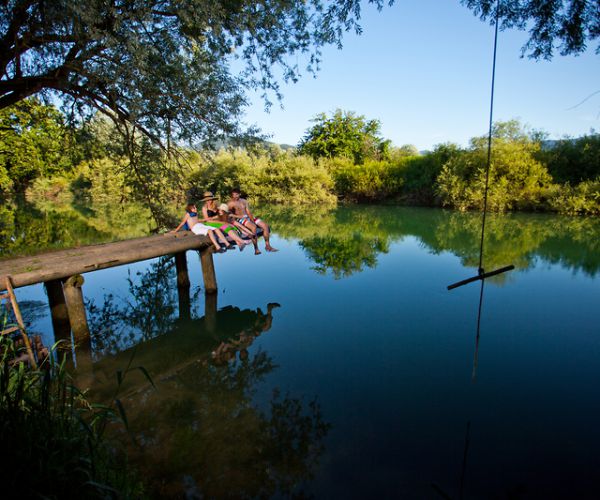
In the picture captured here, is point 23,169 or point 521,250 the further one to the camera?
point 23,169

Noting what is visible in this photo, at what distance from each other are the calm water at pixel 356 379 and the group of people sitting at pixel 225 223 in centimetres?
122

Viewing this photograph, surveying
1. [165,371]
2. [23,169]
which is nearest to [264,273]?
[165,371]

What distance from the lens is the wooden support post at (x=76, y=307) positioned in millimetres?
5324

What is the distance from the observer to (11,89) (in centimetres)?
604

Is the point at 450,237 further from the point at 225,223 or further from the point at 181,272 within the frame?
the point at 181,272

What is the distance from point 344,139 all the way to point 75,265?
3798cm

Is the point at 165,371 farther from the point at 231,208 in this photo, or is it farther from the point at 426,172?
the point at 426,172

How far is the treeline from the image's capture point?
27.3ft

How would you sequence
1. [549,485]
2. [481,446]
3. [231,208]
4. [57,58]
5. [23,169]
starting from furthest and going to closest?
[23,169], [231,208], [57,58], [481,446], [549,485]

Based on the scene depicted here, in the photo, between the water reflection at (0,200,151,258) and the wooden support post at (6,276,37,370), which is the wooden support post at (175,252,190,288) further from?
the water reflection at (0,200,151,258)

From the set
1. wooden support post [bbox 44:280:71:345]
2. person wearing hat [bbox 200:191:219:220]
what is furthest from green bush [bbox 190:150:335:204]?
wooden support post [bbox 44:280:71:345]

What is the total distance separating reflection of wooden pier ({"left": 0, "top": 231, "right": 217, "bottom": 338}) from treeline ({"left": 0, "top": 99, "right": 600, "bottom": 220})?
74.0 inches

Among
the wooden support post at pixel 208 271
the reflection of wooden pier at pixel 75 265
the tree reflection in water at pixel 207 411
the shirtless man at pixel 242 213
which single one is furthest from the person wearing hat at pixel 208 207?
the tree reflection in water at pixel 207 411

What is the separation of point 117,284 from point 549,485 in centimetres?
854
